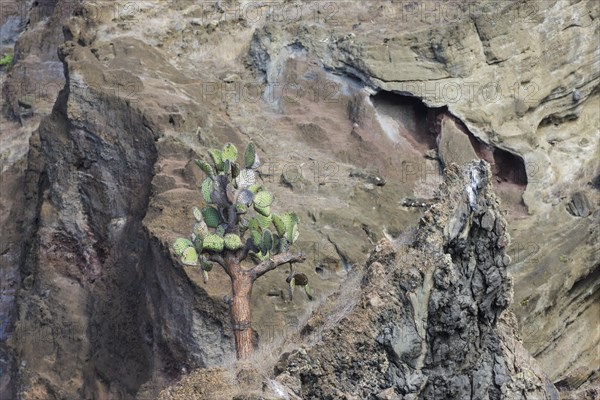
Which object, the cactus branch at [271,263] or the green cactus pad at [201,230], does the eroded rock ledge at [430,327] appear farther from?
the green cactus pad at [201,230]

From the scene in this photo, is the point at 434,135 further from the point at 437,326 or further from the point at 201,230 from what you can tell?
the point at 437,326

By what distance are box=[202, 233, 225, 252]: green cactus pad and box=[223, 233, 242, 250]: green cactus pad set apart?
49mm

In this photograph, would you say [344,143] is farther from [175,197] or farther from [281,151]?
[175,197]

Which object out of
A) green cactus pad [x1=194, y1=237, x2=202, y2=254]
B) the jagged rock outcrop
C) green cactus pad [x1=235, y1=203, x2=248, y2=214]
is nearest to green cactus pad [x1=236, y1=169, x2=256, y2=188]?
green cactus pad [x1=235, y1=203, x2=248, y2=214]

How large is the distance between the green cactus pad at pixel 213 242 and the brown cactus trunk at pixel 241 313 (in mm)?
326

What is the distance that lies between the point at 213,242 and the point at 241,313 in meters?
0.76

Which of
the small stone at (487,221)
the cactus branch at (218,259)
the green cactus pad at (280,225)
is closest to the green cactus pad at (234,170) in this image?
the green cactus pad at (280,225)

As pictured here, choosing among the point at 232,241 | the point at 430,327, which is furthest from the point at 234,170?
the point at 430,327

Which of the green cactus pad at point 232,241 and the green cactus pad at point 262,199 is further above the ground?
the green cactus pad at point 262,199

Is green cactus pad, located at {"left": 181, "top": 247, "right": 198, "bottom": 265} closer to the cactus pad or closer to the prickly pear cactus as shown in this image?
the prickly pear cactus

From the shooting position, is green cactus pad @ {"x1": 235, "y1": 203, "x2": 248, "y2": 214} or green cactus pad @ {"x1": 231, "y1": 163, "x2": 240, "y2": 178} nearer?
green cactus pad @ {"x1": 235, "y1": 203, "x2": 248, "y2": 214}

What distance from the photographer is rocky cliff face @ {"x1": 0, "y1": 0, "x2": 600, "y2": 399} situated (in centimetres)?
2333

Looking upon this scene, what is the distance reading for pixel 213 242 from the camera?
51.3 feet

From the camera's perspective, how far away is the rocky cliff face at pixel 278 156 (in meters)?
23.3
